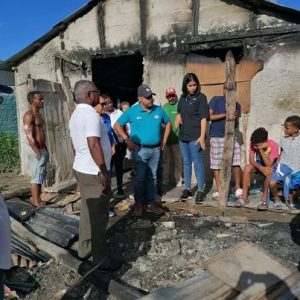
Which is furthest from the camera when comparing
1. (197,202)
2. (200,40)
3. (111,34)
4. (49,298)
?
(111,34)

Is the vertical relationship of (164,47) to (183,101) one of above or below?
above

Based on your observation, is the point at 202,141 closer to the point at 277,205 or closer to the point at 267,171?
the point at 267,171

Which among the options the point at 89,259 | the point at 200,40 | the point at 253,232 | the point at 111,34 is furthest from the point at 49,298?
the point at 111,34

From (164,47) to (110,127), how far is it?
221 centimetres

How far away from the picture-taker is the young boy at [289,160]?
5520 millimetres

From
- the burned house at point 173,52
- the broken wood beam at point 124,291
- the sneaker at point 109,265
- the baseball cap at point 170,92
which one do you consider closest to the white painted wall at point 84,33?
the burned house at point 173,52

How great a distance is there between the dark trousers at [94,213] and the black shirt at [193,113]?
246 cm

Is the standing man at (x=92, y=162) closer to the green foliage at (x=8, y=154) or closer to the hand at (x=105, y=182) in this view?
the hand at (x=105, y=182)

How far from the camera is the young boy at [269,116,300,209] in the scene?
5.52 metres

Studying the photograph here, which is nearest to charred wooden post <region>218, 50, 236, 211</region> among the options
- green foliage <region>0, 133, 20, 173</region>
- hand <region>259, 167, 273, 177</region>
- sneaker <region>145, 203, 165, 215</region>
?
hand <region>259, 167, 273, 177</region>

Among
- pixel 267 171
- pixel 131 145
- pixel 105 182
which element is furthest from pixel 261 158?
pixel 105 182

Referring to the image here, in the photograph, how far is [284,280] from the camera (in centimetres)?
327

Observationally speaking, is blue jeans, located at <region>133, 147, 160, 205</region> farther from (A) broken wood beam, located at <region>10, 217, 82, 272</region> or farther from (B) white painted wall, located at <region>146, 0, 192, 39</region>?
(B) white painted wall, located at <region>146, 0, 192, 39</region>

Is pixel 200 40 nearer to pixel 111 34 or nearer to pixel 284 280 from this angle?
pixel 111 34
